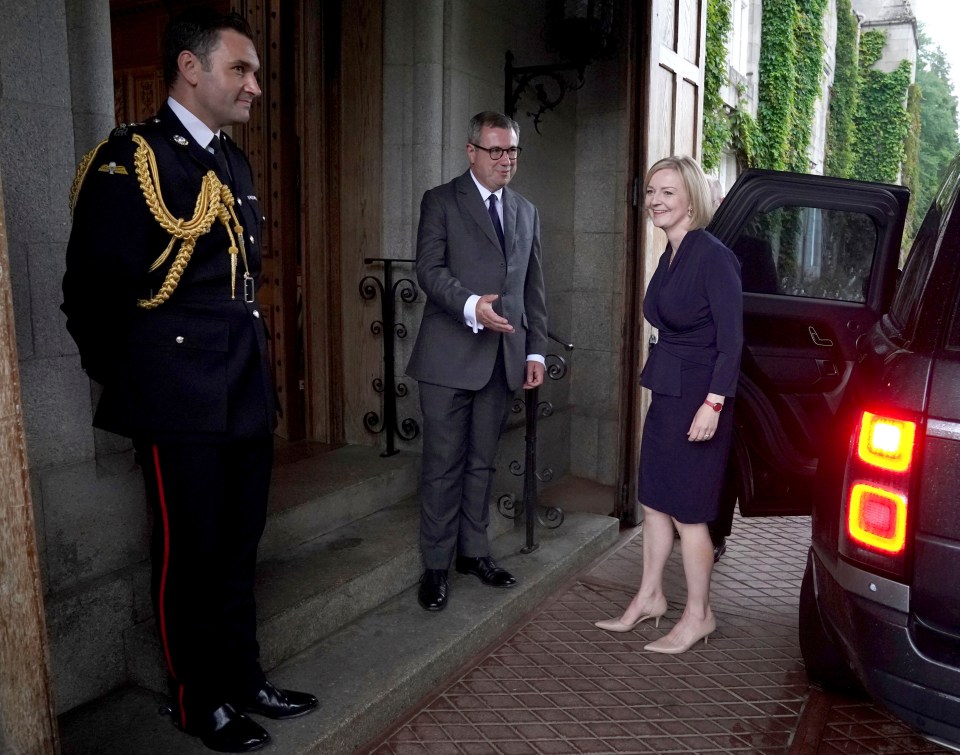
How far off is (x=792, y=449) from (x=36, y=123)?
125 inches

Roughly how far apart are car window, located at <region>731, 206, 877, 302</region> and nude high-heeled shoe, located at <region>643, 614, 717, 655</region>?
1.57 metres

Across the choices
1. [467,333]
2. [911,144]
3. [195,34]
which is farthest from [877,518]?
[911,144]

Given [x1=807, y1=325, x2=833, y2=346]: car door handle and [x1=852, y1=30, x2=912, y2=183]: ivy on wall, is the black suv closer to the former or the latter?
[x1=807, y1=325, x2=833, y2=346]: car door handle

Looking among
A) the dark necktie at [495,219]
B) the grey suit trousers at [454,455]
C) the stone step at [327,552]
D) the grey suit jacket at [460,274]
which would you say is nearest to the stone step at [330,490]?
the stone step at [327,552]

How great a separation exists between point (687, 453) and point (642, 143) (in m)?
2.11

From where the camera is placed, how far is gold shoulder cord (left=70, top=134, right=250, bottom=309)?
2.20 m

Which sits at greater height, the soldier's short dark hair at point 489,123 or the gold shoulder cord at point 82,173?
the soldier's short dark hair at point 489,123

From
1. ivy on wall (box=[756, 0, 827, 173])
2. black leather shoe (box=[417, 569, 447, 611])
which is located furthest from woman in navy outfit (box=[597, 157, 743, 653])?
ivy on wall (box=[756, 0, 827, 173])

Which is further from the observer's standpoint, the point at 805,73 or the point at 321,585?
the point at 805,73

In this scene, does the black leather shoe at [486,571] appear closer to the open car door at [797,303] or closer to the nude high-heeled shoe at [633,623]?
the nude high-heeled shoe at [633,623]

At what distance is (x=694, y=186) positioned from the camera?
3205 mm

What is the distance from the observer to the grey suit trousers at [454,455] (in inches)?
140

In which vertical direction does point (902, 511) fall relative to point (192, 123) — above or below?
below

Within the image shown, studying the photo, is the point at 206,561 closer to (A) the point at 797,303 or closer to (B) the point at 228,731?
(B) the point at 228,731
